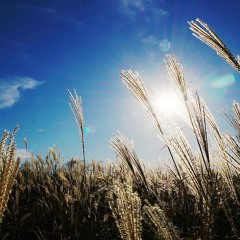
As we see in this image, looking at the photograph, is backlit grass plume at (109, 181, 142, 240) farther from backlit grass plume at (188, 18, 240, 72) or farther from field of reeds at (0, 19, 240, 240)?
backlit grass plume at (188, 18, 240, 72)

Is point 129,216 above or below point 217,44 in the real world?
below

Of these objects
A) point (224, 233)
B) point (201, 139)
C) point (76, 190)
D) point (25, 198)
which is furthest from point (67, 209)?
point (201, 139)

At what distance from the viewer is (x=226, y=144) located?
2.65 m

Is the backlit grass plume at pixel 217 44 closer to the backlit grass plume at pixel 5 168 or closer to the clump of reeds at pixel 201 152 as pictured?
the clump of reeds at pixel 201 152

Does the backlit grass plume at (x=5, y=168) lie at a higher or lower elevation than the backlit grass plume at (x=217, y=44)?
lower

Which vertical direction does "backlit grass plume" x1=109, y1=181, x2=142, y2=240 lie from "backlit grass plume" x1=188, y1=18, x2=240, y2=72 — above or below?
below

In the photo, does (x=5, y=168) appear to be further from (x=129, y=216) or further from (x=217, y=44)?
(x=217, y=44)

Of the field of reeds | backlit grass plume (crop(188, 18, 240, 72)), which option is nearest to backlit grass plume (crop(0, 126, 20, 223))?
the field of reeds

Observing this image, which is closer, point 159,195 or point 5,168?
point 5,168

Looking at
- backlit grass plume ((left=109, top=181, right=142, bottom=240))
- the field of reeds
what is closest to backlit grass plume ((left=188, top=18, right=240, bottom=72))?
the field of reeds

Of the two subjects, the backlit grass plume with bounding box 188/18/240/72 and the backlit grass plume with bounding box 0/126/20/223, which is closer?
the backlit grass plume with bounding box 0/126/20/223

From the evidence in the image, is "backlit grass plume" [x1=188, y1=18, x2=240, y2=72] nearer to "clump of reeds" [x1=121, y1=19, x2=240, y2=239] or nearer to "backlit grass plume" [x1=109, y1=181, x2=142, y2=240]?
"clump of reeds" [x1=121, y1=19, x2=240, y2=239]

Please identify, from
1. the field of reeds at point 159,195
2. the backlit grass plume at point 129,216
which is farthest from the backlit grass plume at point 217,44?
the backlit grass plume at point 129,216

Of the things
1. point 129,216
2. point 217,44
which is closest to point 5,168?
point 129,216
